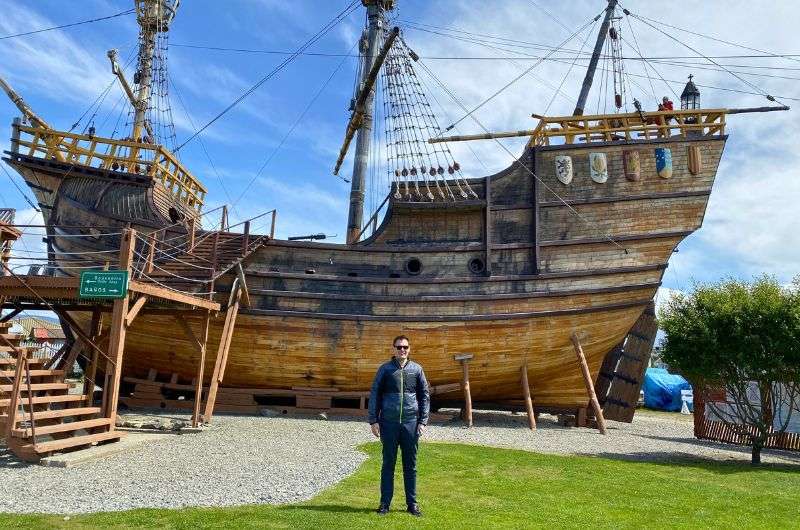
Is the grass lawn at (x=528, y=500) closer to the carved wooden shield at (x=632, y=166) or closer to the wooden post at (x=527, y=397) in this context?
the wooden post at (x=527, y=397)

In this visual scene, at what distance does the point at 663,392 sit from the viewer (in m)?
27.9

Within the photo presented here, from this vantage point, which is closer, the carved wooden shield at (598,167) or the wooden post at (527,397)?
the wooden post at (527,397)

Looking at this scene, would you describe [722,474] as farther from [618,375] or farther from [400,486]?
[618,375]

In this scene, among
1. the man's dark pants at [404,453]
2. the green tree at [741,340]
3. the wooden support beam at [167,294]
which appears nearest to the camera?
the man's dark pants at [404,453]

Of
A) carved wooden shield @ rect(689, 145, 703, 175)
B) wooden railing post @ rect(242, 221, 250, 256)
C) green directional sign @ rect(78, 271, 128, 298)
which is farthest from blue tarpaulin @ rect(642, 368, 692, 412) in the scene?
green directional sign @ rect(78, 271, 128, 298)

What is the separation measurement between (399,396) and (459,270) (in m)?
9.05

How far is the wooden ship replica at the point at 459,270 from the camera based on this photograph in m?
14.1

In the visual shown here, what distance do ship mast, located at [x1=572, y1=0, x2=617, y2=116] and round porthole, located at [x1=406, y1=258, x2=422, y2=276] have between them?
19.3 ft

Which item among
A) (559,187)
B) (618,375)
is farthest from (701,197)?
(618,375)

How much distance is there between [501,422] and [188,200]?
10.8m

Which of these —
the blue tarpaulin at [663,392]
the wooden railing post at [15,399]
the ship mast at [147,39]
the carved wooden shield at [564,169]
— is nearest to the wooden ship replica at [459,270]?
the carved wooden shield at [564,169]

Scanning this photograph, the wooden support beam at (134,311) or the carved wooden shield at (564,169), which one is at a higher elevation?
the carved wooden shield at (564,169)

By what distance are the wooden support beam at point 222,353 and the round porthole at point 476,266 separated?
5.25 metres

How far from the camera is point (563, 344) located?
14.6 metres
